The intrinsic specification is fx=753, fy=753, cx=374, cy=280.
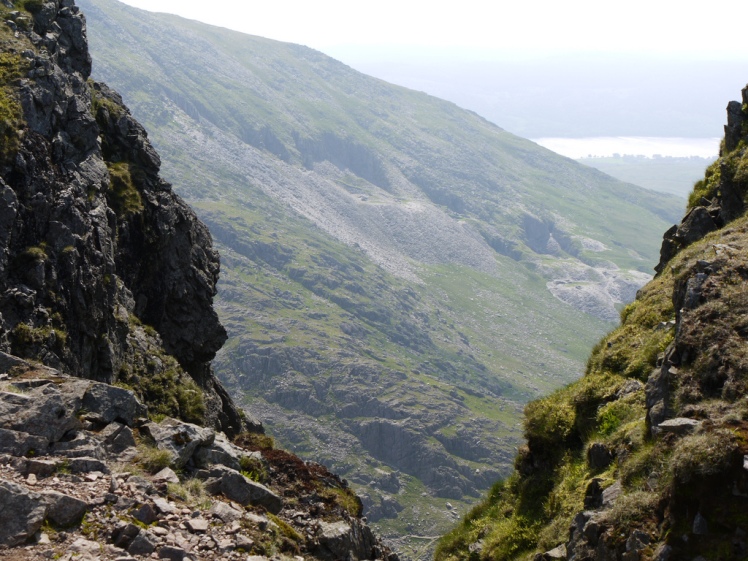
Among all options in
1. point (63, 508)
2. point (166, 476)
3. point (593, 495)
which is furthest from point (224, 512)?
point (593, 495)

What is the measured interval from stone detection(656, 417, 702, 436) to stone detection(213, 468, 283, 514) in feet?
43.9

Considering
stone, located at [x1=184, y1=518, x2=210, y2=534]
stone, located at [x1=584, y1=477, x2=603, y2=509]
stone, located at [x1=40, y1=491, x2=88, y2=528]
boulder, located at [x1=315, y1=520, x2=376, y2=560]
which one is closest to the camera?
stone, located at [x1=40, y1=491, x2=88, y2=528]

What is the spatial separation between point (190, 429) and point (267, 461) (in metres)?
5.53

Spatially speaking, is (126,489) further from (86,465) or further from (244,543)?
(244,543)

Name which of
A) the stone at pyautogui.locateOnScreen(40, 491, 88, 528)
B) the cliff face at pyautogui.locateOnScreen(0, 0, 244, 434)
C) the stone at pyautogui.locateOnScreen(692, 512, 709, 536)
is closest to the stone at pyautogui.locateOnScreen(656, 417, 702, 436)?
the stone at pyautogui.locateOnScreen(692, 512, 709, 536)

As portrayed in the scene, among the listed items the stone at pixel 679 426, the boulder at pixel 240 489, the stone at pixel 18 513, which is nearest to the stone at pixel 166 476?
the boulder at pixel 240 489

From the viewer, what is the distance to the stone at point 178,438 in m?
24.4

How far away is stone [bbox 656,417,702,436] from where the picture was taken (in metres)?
18.6

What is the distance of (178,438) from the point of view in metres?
25.0

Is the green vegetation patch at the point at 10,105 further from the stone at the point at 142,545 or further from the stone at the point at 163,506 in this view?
the stone at the point at 142,545

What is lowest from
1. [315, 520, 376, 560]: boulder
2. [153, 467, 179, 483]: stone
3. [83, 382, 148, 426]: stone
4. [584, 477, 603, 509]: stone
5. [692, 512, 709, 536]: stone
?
[315, 520, 376, 560]: boulder

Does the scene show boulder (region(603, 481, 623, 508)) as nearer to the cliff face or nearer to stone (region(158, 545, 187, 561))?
stone (region(158, 545, 187, 561))

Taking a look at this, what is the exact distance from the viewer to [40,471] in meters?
20.2

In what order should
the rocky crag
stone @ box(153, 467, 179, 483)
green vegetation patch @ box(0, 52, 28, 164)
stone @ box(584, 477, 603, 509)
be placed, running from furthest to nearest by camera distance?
green vegetation patch @ box(0, 52, 28, 164), stone @ box(153, 467, 179, 483), stone @ box(584, 477, 603, 509), the rocky crag
